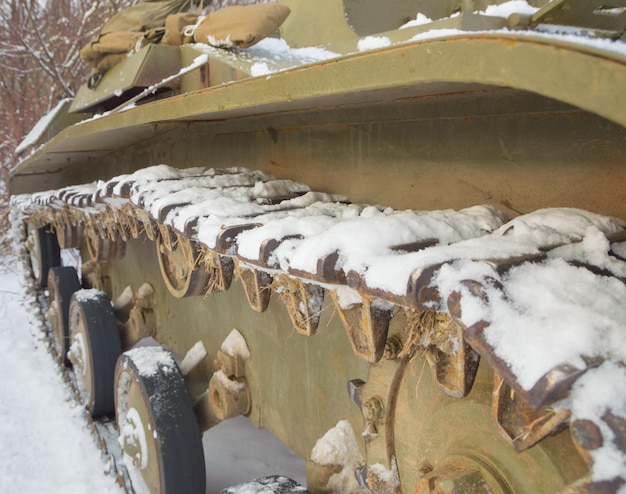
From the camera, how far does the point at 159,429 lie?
238 cm

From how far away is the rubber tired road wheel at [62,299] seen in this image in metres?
4.19

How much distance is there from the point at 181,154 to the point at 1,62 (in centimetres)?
1080

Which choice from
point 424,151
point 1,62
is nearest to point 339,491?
point 424,151

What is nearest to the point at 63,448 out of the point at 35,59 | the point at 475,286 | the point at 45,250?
the point at 45,250

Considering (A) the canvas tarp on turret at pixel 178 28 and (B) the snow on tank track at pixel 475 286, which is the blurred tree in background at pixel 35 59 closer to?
(A) the canvas tarp on turret at pixel 178 28

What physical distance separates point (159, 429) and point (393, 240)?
5.43 feet

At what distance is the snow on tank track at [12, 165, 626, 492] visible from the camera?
0.72 m

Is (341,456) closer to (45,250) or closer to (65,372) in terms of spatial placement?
(65,372)

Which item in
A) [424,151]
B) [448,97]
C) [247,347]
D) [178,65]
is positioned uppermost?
[178,65]

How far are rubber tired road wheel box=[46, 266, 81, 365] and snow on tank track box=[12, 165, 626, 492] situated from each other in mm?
2776

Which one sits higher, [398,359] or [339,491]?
[398,359]

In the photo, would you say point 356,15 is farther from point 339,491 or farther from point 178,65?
point 339,491

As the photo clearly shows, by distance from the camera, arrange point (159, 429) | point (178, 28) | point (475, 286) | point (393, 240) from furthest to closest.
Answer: point (178, 28) → point (159, 429) → point (393, 240) → point (475, 286)

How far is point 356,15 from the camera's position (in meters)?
2.34
